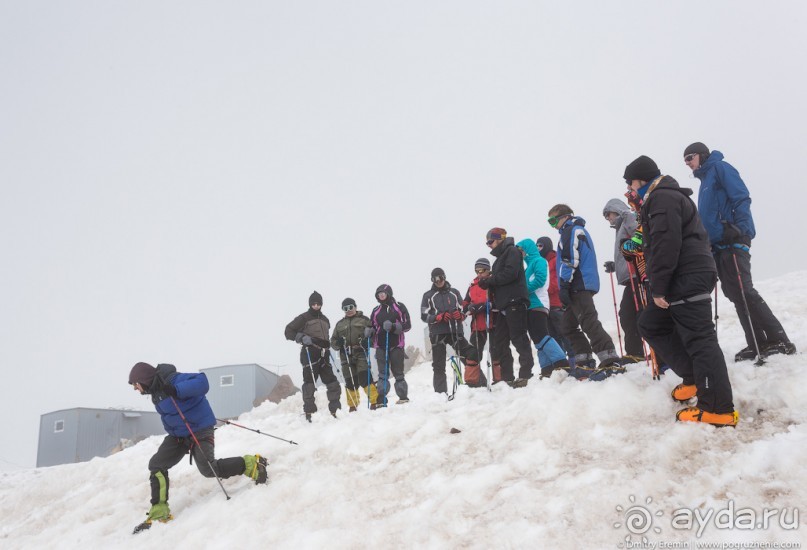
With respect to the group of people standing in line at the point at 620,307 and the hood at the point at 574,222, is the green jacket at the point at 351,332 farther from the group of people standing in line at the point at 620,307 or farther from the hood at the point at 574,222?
the hood at the point at 574,222

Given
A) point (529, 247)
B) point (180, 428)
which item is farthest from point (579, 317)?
point (180, 428)

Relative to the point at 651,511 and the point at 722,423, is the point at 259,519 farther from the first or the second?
the point at 722,423

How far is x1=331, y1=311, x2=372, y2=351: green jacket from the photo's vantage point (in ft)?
32.5

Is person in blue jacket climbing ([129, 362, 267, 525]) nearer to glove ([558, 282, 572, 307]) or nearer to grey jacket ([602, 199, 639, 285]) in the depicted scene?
glove ([558, 282, 572, 307])

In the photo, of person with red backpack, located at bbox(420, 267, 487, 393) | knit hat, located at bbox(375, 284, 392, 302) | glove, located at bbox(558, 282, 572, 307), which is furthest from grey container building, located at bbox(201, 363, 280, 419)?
glove, located at bbox(558, 282, 572, 307)

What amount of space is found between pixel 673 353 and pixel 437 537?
2.88m

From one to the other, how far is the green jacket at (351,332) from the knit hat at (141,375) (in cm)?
439

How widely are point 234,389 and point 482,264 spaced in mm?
26873

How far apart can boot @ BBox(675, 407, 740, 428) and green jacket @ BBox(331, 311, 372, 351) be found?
661cm

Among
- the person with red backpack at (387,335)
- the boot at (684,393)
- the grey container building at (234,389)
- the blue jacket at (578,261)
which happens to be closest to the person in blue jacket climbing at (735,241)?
the boot at (684,393)

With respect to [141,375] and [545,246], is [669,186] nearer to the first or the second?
[545,246]

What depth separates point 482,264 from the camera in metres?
8.51

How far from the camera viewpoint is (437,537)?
11.6ft

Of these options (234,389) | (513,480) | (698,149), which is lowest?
(513,480)
